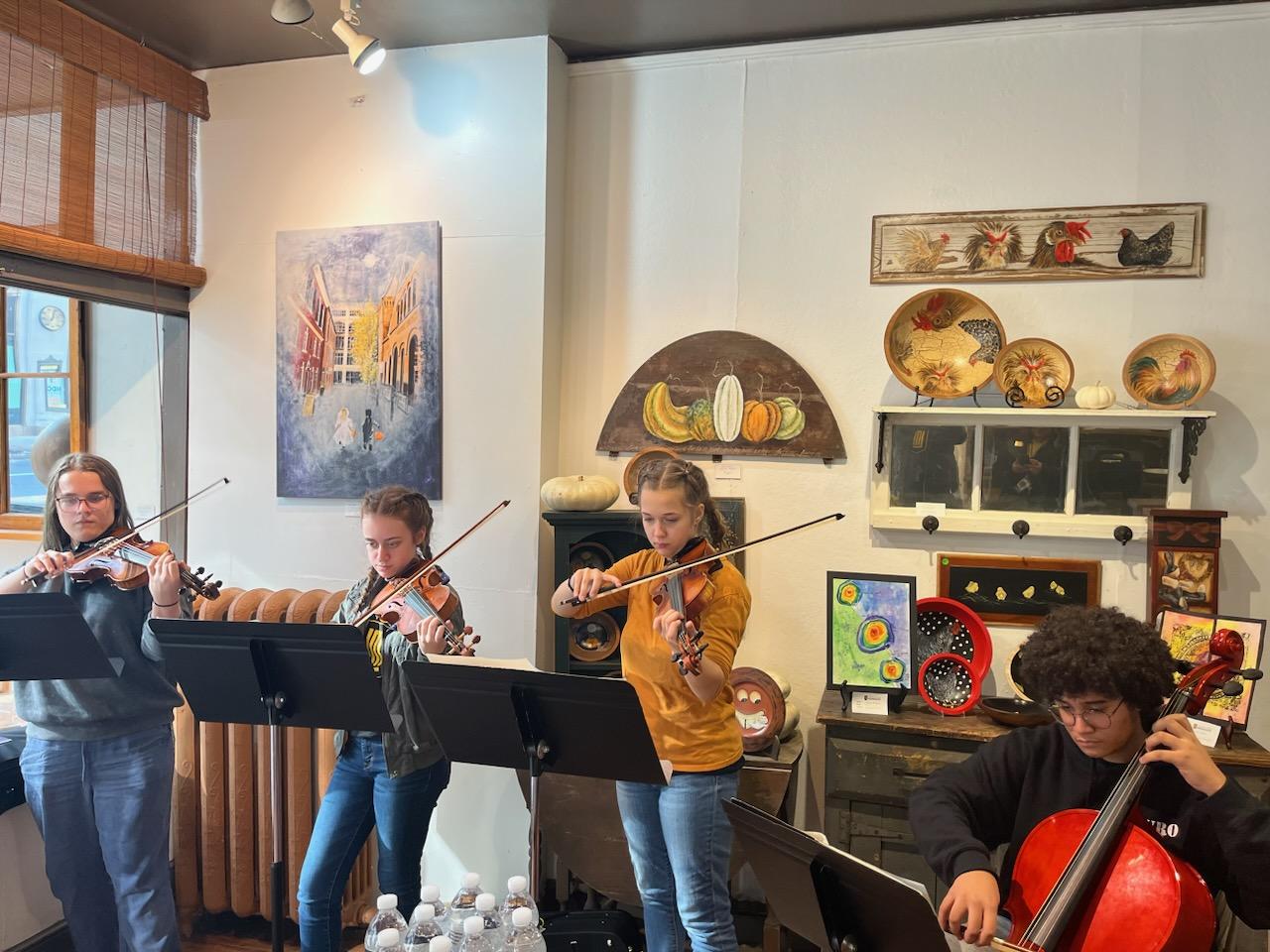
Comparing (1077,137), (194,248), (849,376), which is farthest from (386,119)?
(1077,137)

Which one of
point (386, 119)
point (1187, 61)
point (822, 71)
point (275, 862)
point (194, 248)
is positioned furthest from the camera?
point (194, 248)

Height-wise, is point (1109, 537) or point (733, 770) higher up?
point (1109, 537)

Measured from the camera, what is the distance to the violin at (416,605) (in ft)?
6.57

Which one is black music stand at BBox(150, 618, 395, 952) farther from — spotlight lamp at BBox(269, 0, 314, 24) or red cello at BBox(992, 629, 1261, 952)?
spotlight lamp at BBox(269, 0, 314, 24)

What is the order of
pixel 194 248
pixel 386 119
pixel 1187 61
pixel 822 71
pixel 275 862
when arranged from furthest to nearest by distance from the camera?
pixel 194 248, pixel 386 119, pixel 822 71, pixel 1187 61, pixel 275 862

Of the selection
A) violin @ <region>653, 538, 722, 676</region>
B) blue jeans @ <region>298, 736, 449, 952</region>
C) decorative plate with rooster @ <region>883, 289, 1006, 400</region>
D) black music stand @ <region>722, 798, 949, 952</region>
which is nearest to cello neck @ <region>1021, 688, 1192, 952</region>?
black music stand @ <region>722, 798, 949, 952</region>

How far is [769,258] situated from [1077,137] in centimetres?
94

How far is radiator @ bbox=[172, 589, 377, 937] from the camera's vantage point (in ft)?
9.04

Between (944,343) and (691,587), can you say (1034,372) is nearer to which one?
(944,343)

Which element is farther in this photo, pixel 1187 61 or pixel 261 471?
pixel 261 471

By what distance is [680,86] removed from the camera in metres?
2.97

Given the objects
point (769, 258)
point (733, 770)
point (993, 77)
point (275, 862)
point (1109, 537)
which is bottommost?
point (275, 862)

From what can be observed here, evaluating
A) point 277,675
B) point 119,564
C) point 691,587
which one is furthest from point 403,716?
point 119,564

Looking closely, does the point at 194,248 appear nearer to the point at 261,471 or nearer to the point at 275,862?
the point at 261,471
